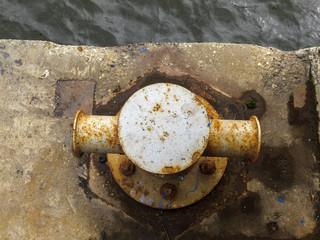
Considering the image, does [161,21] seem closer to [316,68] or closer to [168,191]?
[316,68]

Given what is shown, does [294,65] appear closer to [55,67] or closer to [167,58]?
[167,58]

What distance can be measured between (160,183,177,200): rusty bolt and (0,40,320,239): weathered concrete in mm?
217

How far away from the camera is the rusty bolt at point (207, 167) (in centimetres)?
254

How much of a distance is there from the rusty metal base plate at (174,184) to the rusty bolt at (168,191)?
3 cm

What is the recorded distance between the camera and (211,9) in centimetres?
431

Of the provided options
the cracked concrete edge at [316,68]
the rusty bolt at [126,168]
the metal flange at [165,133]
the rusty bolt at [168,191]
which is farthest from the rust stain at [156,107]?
the cracked concrete edge at [316,68]

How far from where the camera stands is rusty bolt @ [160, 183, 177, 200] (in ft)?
8.29

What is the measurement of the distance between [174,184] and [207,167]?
35cm

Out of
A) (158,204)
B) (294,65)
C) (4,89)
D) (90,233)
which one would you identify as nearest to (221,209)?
(158,204)

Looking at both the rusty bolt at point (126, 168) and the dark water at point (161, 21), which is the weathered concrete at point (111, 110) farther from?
the dark water at point (161, 21)

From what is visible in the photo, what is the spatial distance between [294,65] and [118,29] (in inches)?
101

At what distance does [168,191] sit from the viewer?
2.52 meters

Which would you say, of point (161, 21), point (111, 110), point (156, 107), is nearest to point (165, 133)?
point (156, 107)

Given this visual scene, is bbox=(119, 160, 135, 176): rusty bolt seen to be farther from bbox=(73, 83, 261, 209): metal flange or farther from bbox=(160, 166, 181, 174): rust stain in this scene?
bbox=(160, 166, 181, 174): rust stain
